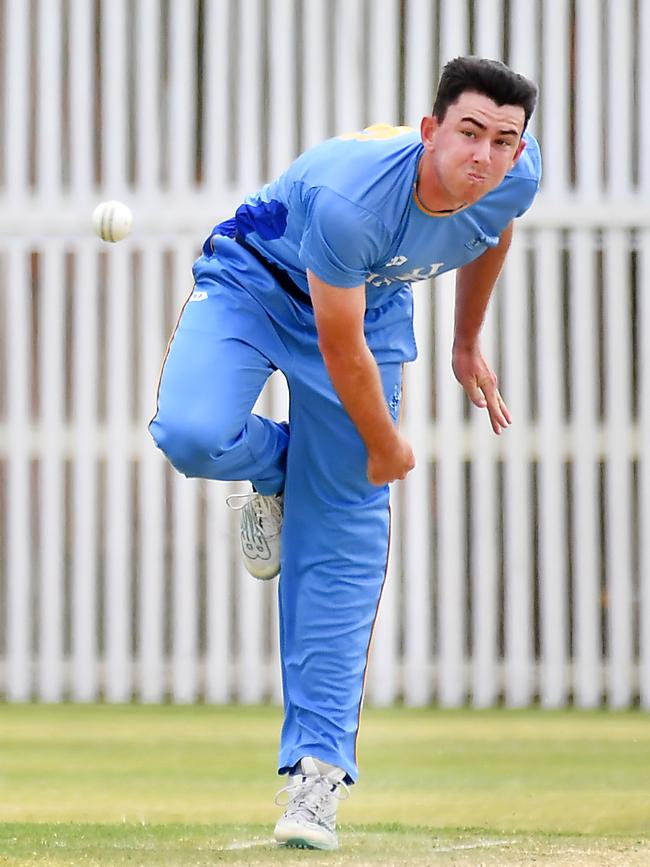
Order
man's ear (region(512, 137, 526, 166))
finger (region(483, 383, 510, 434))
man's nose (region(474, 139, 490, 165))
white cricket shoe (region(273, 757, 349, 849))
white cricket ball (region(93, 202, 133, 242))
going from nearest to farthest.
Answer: man's nose (region(474, 139, 490, 165)) < man's ear (region(512, 137, 526, 166)) < white cricket shoe (region(273, 757, 349, 849)) < finger (region(483, 383, 510, 434)) < white cricket ball (region(93, 202, 133, 242))

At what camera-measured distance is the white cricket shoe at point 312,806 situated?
3.40 meters

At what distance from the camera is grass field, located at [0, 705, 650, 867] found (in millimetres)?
3383

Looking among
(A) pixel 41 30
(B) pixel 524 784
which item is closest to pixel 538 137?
(A) pixel 41 30

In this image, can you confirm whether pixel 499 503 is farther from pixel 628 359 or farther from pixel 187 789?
pixel 187 789

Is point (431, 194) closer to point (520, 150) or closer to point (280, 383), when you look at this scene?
point (520, 150)

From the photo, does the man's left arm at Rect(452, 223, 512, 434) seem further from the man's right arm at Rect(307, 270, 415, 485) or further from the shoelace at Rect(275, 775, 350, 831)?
the shoelace at Rect(275, 775, 350, 831)

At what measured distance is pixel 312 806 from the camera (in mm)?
3477

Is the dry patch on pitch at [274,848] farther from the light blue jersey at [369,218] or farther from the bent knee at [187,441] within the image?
the light blue jersey at [369,218]

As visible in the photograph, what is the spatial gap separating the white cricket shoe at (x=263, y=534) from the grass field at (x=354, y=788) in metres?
0.62

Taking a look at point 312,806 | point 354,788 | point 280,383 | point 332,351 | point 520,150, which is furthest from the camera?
point 280,383

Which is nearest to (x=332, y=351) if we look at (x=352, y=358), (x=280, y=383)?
(x=352, y=358)

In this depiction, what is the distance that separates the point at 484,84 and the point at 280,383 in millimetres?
3333

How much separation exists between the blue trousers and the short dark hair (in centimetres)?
65

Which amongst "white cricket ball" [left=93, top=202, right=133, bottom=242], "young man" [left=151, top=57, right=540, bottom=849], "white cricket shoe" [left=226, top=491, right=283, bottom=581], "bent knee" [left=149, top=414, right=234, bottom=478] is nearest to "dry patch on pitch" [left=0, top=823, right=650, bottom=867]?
"young man" [left=151, top=57, right=540, bottom=849]
